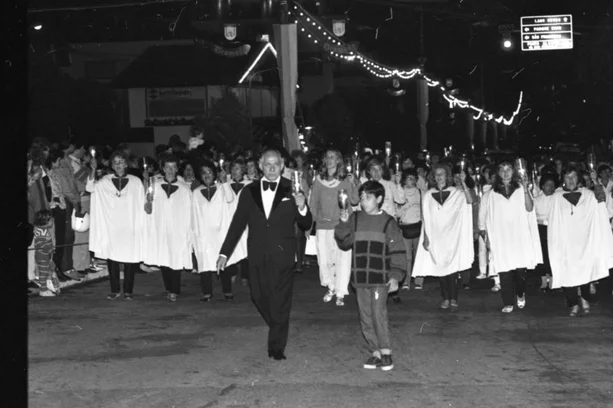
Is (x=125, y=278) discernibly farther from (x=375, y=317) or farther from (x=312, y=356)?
(x=375, y=317)

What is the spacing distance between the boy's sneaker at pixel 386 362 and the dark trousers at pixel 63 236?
25.1ft

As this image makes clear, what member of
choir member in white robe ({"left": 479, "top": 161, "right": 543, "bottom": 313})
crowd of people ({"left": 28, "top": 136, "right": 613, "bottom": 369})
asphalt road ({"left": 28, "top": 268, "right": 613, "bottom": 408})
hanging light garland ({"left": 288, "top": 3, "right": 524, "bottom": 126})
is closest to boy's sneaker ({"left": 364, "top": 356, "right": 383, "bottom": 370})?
asphalt road ({"left": 28, "top": 268, "right": 613, "bottom": 408})

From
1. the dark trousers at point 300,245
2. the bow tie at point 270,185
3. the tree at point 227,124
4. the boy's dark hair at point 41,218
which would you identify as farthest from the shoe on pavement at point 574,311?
the tree at point 227,124

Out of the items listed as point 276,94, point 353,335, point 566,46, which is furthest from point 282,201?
point 276,94

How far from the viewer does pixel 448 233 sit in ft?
45.4

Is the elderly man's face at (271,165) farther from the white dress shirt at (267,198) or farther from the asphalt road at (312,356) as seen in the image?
the asphalt road at (312,356)

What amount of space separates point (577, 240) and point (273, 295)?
15.6 ft

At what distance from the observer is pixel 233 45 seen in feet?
170

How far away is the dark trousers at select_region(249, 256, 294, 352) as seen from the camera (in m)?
10.2

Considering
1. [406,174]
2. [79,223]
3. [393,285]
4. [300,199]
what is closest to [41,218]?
[79,223]

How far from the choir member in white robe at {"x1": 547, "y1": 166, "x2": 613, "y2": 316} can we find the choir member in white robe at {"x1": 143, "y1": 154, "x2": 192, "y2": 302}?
4.74 metres

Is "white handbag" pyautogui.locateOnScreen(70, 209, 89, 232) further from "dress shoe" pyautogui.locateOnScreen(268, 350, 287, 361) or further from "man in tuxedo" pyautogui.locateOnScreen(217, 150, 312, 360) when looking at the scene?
"dress shoe" pyautogui.locateOnScreen(268, 350, 287, 361)

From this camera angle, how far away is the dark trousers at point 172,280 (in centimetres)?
1468

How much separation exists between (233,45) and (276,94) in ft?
42.5
